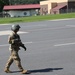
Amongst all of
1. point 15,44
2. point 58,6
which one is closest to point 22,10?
point 58,6

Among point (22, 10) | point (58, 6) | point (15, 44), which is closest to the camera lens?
point (15, 44)

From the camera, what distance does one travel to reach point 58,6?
92.7 m

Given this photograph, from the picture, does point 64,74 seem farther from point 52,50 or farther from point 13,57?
point 52,50

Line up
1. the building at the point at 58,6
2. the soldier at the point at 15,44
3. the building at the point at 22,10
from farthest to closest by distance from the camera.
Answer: the building at the point at 22,10 → the building at the point at 58,6 → the soldier at the point at 15,44

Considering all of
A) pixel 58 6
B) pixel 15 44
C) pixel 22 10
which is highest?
pixel 15 44

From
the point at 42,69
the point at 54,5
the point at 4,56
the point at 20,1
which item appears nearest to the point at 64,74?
the point at 42,69

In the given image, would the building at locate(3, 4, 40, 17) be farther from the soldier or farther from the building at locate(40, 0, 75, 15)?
the soldier

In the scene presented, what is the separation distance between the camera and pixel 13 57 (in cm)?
791

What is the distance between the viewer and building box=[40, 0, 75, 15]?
86.9m

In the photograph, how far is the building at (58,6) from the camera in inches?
3423

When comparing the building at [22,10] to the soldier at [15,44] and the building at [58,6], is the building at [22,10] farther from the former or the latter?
the soldier at [15,44]

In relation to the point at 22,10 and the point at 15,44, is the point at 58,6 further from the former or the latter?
the point at 15,44

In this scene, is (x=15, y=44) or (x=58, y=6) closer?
(x=15, y=44)

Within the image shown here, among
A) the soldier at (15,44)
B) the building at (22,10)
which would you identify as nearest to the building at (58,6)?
the building at (22,10)
